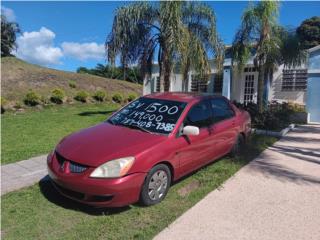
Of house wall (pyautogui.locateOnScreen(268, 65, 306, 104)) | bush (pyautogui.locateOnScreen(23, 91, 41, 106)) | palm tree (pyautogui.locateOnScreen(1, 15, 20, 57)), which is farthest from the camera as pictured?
palm tree (pyautogui.locateOnScreen(1, 15, 20, 57))

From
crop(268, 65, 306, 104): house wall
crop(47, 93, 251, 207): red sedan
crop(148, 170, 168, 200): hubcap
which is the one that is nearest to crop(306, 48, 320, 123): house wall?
crop(268, 65, 306, 104): house wall

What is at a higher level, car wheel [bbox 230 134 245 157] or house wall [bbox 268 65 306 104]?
house wall [bbox 268 65 306 104]

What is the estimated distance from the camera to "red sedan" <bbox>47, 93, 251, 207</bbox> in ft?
12.7

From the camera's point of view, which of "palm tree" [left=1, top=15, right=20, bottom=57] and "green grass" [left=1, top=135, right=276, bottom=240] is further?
"palm tree" [left=1, top=15, right=20, bottom=57]

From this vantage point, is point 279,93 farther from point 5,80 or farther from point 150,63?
point 5,80

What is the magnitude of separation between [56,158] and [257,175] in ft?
11.6

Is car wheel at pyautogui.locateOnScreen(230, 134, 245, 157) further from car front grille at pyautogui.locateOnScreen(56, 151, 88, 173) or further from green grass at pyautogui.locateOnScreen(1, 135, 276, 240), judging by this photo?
car front grille at pyautogui.locateOnScreen(56, 151, 88, 173)

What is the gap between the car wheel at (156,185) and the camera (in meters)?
4.11

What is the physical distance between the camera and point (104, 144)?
4.29 m

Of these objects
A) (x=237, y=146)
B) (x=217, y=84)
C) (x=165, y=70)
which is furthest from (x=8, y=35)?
(x=237, y=146)

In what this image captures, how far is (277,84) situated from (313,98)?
2735 millimetres

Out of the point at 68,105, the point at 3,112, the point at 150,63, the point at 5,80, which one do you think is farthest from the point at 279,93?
the point at 5,80

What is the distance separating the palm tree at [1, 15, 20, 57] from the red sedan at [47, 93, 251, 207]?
120ft

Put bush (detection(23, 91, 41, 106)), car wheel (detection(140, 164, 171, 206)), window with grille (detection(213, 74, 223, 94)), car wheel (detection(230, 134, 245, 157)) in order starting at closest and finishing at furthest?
1. car wheel (detection(140, 164, 171, 206))
2. car wheel (detection(230, 134, 245, 157))
3. bush (detection(23, 91, 41, 106))
4. window with grille (detection(213, 74, 223, 94))
